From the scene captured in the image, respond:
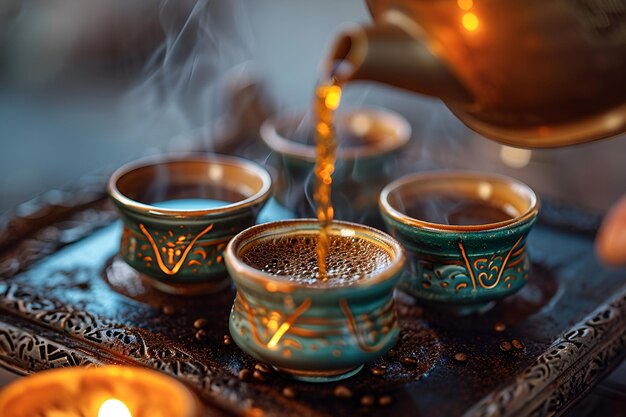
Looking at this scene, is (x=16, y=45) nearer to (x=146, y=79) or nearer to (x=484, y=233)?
(x=146, y=79)

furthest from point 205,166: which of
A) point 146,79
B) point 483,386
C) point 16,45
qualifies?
point 16,45

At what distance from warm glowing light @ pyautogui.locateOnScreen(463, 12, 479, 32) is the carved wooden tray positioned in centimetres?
46

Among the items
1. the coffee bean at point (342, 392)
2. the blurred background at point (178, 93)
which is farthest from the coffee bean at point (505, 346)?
the blurred background at point (178, 93)

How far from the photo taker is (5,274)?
145 cm

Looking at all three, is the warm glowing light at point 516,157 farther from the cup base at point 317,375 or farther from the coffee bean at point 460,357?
the cup base at point 317,375

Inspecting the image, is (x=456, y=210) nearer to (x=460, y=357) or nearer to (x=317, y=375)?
(x=460, y=357)

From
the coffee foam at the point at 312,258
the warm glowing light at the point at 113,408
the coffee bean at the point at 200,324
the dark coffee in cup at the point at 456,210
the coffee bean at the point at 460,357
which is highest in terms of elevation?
the coffee foam at the point at 312,258

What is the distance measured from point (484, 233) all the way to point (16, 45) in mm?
2719

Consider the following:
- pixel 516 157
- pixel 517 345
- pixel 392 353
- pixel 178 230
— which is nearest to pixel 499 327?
pixel 517 345

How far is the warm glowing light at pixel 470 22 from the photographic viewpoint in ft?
3.62

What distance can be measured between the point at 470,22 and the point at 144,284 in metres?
0.70

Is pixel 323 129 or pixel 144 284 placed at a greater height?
pixel 323 129

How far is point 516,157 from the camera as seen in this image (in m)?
2.45

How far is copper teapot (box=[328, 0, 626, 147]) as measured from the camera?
1078mm
